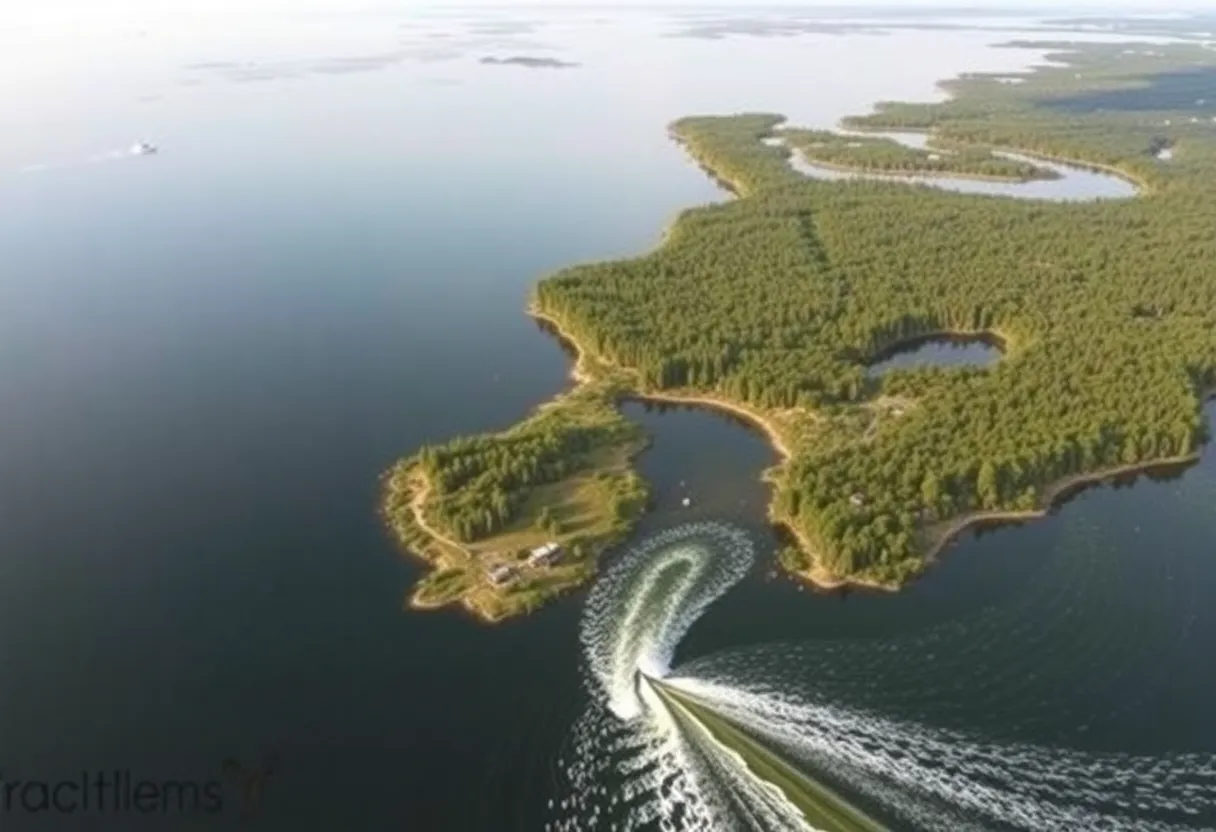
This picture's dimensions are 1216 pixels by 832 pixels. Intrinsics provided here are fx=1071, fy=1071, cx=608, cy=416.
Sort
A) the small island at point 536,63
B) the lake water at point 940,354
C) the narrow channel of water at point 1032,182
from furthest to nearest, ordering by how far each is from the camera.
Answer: the small island at point 536,63
the narrow channel of water at point 1032,182
the lake water at point 940,354

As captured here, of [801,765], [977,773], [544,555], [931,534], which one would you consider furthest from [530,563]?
[977,773]

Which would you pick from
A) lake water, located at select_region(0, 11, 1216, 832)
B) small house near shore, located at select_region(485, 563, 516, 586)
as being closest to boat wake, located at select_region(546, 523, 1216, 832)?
lake water, located at select_region(0, 11, 1216, 832)

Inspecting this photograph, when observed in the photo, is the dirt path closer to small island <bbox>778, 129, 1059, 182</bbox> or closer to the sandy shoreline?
the sandy shoreline

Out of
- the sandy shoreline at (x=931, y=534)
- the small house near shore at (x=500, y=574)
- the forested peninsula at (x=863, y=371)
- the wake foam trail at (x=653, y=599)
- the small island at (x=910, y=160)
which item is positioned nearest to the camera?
the wake foam trail at (x=653, y=599)

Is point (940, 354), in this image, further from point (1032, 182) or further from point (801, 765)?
point (1032, 182)

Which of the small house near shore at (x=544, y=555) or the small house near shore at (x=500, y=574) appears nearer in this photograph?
the small house near shore at (x=500, y=574)

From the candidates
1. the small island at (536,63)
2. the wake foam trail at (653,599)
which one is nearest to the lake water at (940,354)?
the wake foam trail at (653,599)

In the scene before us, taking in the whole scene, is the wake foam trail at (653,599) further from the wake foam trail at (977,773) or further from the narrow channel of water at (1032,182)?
the narrow channel of water at (1032,182)
